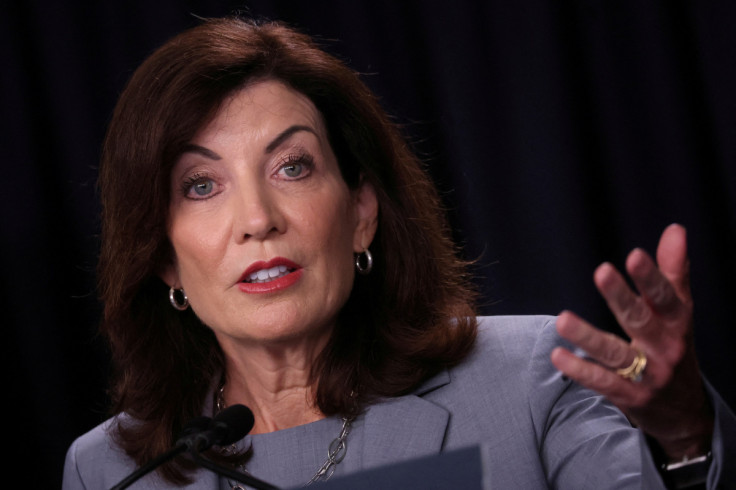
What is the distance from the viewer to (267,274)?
1.67m

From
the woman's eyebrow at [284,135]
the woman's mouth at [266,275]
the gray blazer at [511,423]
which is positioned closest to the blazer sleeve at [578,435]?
the gray blazer at [511,423]

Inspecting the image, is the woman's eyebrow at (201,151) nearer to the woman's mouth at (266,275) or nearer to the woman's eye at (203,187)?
the woman's eye at (203,187)

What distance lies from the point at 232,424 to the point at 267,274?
0.48 metres

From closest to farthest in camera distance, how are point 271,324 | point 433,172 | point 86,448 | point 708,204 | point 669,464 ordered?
point 669,464, point 271,324, point 86,448, point 708,204, point 433,172

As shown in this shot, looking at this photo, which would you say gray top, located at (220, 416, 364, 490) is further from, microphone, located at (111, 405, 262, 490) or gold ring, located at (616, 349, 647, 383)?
gold ring, located at (616, 349, 647, 383)

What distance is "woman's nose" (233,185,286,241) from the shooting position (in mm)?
Answer: 1633

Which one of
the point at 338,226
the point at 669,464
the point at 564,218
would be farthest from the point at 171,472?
the point at 564,218

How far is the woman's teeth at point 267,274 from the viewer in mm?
1670

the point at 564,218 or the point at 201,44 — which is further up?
the point at 201,44

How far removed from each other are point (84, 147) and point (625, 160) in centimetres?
152

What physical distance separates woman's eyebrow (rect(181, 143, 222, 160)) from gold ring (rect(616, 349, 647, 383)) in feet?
2.99

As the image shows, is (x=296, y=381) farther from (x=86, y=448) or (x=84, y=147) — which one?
(x=84, y=147)

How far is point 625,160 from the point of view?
2412 millimetres

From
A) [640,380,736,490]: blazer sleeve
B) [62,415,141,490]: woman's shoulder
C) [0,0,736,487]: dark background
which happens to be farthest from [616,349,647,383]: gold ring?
[0,0,736,487]: dark background
